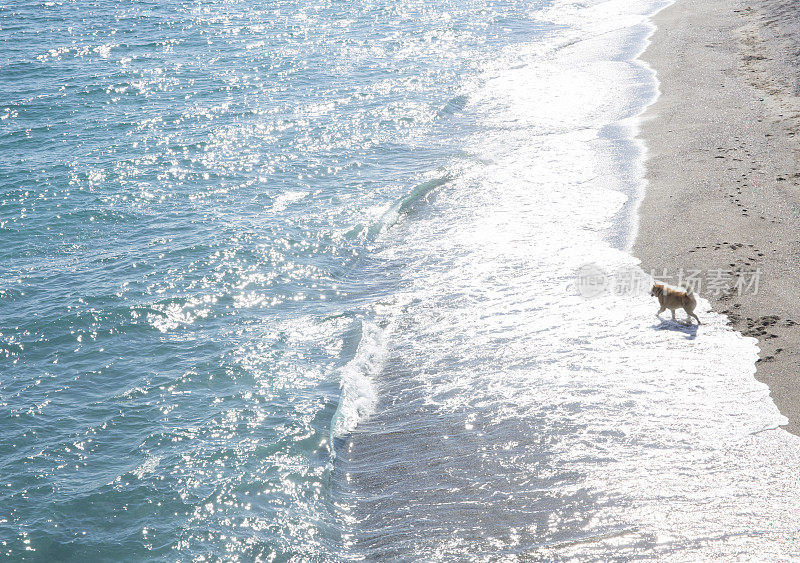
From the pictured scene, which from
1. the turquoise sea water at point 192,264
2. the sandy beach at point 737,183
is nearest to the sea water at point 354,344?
the turquoise sea water at point 192,264

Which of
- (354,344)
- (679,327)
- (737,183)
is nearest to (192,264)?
(354,344)

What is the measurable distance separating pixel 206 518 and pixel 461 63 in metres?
26.8

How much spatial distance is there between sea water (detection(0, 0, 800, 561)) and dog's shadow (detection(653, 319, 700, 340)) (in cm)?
9

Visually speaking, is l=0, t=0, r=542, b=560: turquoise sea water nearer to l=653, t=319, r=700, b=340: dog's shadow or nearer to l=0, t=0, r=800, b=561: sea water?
l=0, t=0, r=800, b=561: sea water

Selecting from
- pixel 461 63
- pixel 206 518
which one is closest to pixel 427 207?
pixel 206 518

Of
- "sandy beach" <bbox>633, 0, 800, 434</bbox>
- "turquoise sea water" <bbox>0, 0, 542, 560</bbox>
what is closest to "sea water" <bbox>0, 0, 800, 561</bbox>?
"turquoise sea water" <bbox>0, 0, 542, 560</bbox>

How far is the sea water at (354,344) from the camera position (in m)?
9.91

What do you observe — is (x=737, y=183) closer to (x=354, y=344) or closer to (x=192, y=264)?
(x=354, y=344)

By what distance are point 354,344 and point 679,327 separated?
6.26 metres

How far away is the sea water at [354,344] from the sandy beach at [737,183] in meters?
0.64

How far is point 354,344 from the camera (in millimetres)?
14297

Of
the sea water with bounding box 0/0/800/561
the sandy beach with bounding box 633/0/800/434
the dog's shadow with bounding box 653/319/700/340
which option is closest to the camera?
the sea water with bounding box 0/0/800/561

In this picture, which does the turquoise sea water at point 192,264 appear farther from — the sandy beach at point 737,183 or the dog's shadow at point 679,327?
the sandy beach at point 737,183

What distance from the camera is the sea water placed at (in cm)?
991
